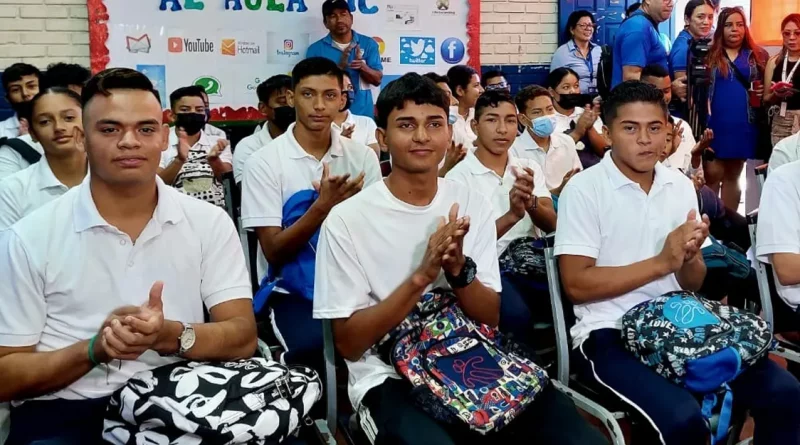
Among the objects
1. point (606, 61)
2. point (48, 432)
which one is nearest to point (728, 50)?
point (606, 61)

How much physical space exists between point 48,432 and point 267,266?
1157 millimetres

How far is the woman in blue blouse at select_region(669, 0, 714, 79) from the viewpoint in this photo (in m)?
5.11

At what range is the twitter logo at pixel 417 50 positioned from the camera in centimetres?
578

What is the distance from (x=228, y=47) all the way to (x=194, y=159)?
2.02 metres

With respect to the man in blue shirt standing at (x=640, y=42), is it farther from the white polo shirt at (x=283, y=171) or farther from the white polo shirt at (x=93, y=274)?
the white polo shirt at (x=93, y=274)

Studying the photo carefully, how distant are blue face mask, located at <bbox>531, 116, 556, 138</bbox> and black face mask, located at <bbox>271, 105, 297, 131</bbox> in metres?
1.14

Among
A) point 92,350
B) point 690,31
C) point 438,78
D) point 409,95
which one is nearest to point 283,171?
point 409,95

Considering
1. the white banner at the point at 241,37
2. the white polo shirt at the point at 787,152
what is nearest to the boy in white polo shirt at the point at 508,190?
the white polo shirt at the point at 787,152

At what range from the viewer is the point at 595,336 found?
2092 millimetres

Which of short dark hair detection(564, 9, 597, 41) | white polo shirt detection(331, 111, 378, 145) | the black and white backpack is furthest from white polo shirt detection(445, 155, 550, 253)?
short dark hair detection(564, 9, 597, 41)

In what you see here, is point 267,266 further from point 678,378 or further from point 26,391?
point 678,378

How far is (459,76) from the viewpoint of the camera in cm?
544

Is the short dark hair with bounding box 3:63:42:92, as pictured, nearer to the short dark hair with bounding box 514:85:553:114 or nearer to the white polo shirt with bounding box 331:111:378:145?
the white polo shirt with bounding box 331:111:378:145

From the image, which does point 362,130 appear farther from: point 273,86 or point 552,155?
point 552,155
